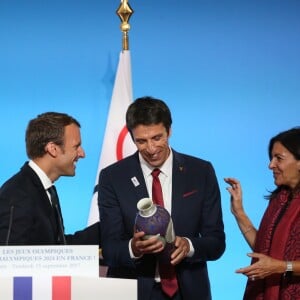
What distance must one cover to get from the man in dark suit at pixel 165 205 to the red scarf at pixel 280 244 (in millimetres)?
151

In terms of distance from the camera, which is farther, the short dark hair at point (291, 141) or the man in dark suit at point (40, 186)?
the short dark hair at point (291, 141)

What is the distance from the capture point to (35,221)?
5.35 ft

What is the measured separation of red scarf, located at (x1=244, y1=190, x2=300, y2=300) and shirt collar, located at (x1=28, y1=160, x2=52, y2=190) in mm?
702

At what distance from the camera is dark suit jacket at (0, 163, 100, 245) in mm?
1568

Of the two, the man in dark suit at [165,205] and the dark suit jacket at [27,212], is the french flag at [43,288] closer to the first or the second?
the dark suit jacket at [27,212]

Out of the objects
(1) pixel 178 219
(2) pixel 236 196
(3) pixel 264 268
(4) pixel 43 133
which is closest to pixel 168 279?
(1) pixel 178 219

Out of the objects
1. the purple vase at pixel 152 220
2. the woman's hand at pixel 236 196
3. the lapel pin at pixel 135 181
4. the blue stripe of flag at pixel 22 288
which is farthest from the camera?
the woman's hand at pixel 236 196

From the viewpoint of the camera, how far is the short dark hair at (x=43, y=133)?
5.82 ft

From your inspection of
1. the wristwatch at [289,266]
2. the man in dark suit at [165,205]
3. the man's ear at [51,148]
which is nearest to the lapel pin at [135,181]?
the man in dark suit at [165,205]

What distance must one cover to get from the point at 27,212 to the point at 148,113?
504 millimetres

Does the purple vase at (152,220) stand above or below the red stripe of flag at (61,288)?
above

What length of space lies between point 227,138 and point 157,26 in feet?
2.28

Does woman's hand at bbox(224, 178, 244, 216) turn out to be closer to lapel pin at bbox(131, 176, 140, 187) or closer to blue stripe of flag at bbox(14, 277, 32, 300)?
lapel pin at bbox(131, 176, 140, 187)

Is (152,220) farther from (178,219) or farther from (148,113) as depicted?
(148,113)
